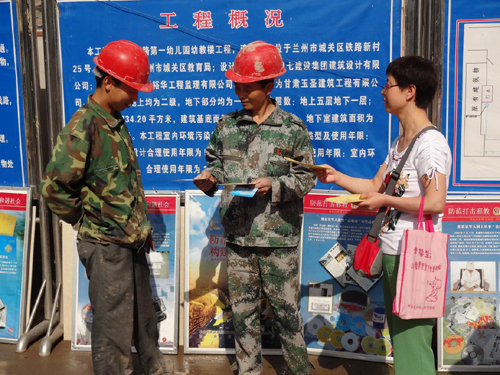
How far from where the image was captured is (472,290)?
3.76 m

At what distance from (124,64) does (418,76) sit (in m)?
1.58

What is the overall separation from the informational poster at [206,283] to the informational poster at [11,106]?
143 cm

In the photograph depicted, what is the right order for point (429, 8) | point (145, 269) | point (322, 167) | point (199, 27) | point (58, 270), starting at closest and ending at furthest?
point (322, 167), point (145, 269), point (429, 8), point (199, 27), point (58, 270)

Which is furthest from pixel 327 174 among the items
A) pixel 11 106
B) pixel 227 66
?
pixel 11 106

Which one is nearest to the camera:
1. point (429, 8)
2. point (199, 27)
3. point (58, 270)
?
point (429, 8)

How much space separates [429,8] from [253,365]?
2.75 metres

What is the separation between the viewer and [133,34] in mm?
4090

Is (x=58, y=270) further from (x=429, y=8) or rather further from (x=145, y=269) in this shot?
(x=429, y=8)

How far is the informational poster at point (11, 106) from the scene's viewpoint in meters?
4.12

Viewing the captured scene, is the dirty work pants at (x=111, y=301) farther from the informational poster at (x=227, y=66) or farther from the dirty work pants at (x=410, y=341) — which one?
the dirty work pants at (x=410, y=341)

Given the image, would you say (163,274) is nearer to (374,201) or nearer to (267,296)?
(267,296)

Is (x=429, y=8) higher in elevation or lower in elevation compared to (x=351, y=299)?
higher

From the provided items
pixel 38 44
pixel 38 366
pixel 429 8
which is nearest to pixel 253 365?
pixel 38 366

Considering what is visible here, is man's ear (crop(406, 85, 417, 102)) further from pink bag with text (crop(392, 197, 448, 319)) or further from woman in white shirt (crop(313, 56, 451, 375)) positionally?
pink bag with text (crop(392, 197, 448, 319))
